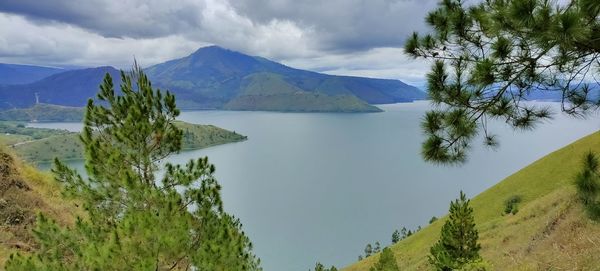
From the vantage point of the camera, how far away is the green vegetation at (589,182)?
687cm

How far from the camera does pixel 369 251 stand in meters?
95.8

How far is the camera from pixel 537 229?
1121 inches

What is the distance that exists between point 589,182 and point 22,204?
21219mm

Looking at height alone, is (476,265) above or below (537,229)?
above

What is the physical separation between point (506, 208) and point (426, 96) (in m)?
54.9

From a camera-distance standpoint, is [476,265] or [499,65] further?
[476,265]

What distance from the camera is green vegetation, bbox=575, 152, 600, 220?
6.87 metres

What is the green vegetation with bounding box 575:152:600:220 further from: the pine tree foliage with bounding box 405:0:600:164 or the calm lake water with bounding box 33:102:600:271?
the calm lake water with bounding box 33:102:600:271

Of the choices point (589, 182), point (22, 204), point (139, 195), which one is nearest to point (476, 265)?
point (589, 182)

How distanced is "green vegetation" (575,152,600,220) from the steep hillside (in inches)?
666

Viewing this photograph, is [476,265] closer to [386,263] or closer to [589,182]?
[589,182]

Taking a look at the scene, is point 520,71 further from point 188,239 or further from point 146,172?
point 146,172

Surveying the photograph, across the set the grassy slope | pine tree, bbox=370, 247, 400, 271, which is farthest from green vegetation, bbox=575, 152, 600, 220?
pine tree, bbox=370, 247, 400, 271

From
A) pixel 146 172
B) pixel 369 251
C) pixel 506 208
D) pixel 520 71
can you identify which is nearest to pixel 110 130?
pixel 146 172
